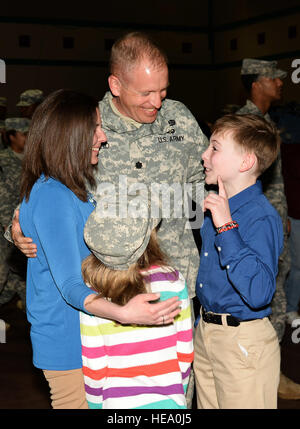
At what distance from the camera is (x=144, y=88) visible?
193 cm

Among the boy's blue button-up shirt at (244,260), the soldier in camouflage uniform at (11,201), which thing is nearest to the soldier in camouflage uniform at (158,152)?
the boy's blue button-up shirt at (244,260)

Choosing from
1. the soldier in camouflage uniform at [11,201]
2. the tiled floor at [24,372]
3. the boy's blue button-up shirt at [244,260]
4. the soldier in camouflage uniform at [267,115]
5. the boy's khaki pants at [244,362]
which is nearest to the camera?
the boy's blue button-up shirt at [244,260]

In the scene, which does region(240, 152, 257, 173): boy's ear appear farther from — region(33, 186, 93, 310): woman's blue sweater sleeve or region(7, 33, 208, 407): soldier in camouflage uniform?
region(33, 186, 93, 310): woman's blue sweater sleeve

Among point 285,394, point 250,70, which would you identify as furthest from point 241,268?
point 250,70

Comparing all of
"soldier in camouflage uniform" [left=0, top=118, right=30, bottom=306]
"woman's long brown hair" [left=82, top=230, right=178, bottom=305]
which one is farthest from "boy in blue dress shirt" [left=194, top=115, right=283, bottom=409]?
"soldier in camouflage uniform" [left=0, top=118, right=30, bottom=306]

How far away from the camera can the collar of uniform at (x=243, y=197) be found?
172 cm

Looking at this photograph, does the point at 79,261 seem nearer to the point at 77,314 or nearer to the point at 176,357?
the point at 77,314

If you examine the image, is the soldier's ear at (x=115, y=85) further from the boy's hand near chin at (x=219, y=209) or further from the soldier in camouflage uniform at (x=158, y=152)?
the boy's hand near chin at (x=219, y=209)

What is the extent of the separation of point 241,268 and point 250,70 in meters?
2.38

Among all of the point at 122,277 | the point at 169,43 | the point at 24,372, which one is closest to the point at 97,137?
the point at 122,277

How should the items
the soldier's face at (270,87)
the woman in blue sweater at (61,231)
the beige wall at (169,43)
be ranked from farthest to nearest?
the beige wall at (169,43), the soldier's face at (270,87), the woman in blue sweater at (61,231)

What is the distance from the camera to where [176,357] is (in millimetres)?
1419

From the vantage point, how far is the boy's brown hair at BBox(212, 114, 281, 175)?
5.66 feet

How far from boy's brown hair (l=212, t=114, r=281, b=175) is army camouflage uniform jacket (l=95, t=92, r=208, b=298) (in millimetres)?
380
